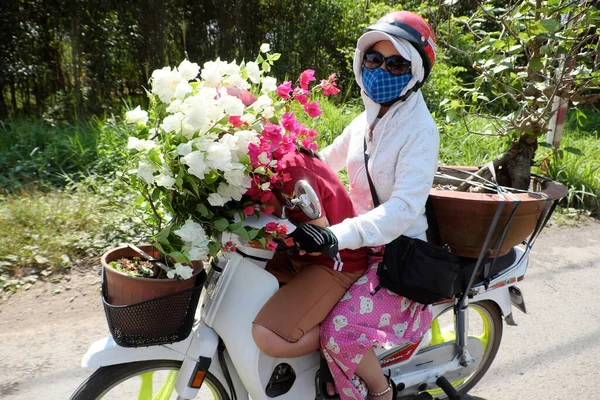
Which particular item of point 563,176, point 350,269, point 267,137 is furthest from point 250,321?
point 563,176

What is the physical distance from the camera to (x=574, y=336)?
3.54 meters

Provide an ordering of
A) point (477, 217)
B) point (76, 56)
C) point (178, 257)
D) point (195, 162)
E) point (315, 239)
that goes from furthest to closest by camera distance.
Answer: point (76, 56)
point (477, 217)
point (315, 239)
point (178, 257)
point (195, 162)

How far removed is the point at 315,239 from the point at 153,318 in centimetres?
62

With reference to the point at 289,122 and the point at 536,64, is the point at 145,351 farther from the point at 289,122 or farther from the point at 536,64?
the point at 536,64

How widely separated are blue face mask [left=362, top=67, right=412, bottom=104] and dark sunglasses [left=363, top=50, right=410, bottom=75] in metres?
0.02

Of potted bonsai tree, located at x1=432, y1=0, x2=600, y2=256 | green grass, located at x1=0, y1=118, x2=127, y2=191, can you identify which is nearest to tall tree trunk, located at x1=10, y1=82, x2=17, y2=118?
green grass, located at x1=0, y1=118, x2=127, y2=191

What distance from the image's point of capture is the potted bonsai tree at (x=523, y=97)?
2.34 metres

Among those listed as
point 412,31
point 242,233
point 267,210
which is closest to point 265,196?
point 267,210

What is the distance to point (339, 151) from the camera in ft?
8.83

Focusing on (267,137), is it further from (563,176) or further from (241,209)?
(563,176)

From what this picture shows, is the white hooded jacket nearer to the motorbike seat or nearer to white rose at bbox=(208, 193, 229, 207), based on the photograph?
the motorbike seat

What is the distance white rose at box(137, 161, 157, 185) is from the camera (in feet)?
5.49

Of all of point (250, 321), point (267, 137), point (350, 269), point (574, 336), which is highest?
point (267, 137)

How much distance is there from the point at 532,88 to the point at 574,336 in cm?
168
